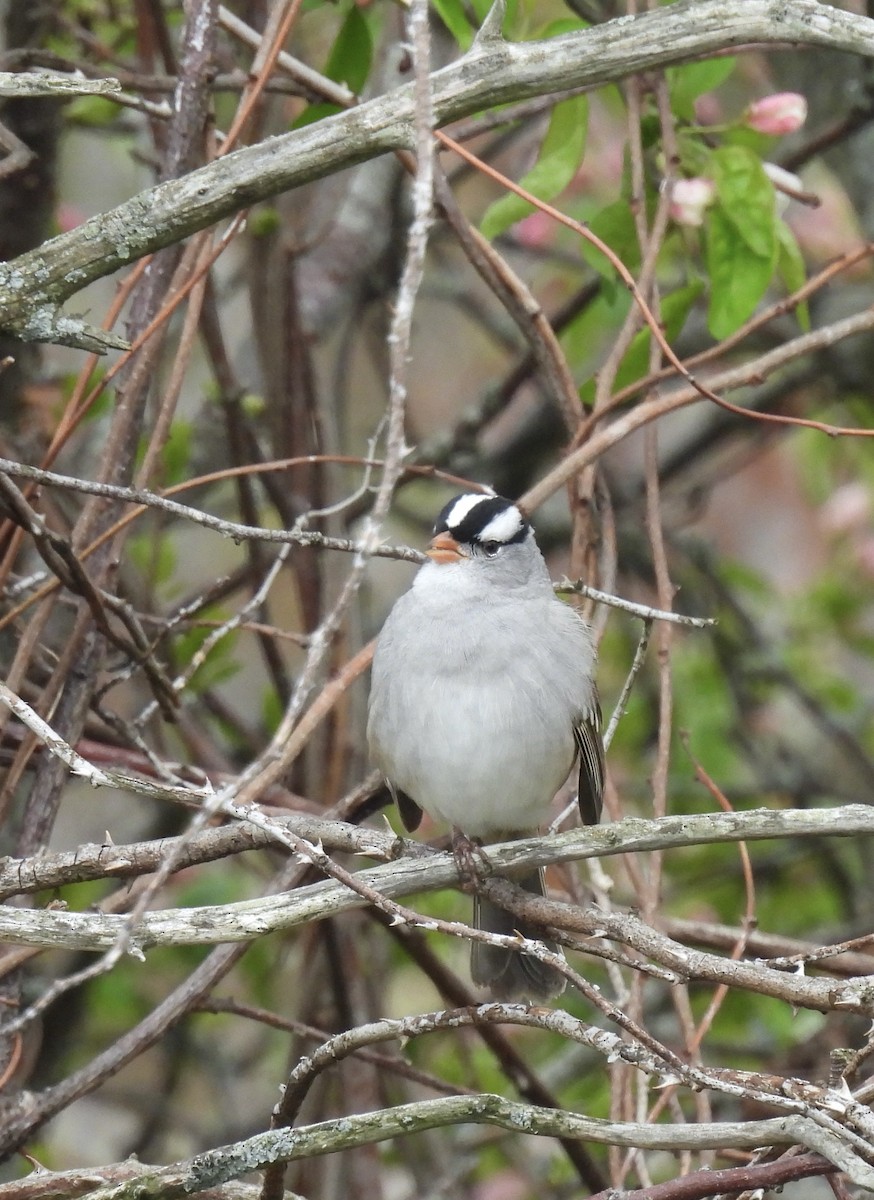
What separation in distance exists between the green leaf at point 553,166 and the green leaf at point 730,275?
33 cm

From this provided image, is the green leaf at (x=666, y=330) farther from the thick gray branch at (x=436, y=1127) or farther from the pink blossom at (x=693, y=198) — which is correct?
the thick gray branch at (x=436, y=1127)

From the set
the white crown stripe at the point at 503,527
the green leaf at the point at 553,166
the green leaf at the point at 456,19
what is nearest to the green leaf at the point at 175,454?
the white crown stripe at the point at 503,527

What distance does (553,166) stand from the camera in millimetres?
2936

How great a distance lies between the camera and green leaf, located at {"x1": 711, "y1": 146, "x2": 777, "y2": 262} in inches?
116

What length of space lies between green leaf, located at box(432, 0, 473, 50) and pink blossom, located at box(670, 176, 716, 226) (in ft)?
1.73

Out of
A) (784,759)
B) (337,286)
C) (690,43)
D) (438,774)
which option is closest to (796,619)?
(784,759)

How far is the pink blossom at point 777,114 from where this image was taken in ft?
10.3

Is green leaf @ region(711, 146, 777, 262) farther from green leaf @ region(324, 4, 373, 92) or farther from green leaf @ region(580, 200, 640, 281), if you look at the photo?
green leaf @ region(324, 4, 373, 92)

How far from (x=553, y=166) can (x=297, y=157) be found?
94cm

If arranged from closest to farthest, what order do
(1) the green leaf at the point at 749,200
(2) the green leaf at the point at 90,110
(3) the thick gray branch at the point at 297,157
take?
(3) the thick gray branch at the point at 297,157, (1) the green leaf at the point at 749,200, (2) the green leaf at the point at 90,110

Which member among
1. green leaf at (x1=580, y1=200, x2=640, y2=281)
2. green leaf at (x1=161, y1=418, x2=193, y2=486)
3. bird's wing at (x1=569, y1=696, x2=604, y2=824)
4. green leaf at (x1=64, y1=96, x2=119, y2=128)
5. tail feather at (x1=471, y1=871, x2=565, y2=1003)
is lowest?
tail feather at (x1=471, y1=871, x2=565, y2=1003)

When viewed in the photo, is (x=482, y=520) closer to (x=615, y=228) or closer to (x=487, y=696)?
(x=487, y=696)

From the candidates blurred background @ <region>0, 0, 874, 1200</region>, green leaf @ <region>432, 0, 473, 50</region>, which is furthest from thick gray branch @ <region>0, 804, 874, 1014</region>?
green leaf @ <region>432, 0, 473, 50</region>

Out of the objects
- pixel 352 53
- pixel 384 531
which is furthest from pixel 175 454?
pixel 384 531
